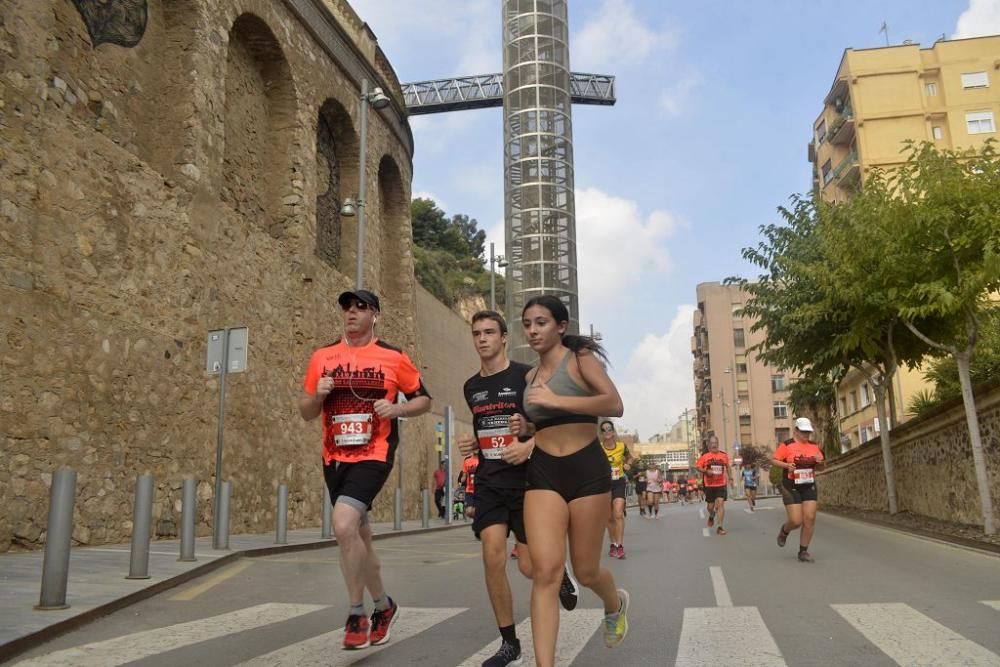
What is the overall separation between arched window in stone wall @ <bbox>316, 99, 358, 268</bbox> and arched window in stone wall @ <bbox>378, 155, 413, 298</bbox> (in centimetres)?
397

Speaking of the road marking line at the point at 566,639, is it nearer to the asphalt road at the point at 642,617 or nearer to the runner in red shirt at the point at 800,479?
the asphalt road at the point at 642,617

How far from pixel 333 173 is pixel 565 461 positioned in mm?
20310

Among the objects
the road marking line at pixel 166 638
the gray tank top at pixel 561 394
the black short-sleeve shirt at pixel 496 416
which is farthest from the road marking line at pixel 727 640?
the road marking line at pixel 166 638

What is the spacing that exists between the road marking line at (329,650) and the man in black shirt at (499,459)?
2.65 feet

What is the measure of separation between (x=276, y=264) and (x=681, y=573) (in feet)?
39.2

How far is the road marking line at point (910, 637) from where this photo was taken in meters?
4.59

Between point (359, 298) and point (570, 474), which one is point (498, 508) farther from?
point (359, 298)

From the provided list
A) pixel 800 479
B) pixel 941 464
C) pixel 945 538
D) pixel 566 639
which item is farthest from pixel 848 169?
pixel 566 639

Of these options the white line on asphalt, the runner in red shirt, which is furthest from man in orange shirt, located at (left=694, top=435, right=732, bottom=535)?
the white line on asphalt

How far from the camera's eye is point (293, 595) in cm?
777

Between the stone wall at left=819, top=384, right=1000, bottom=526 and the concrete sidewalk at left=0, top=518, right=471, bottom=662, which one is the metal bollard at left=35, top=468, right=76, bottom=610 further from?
the stone wall at left=819, top=384, right=1000, bottom=526

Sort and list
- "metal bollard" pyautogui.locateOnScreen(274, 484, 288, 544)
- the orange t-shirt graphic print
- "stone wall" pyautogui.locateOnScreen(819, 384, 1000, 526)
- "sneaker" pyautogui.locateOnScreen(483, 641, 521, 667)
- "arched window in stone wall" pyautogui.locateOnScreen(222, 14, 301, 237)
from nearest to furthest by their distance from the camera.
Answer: "sneaker" pyautogui.locateOnScreen(483, 641, 521, 667), the orange t-shirt graphic print, "metal bollard" pyautogui.locateOnScreen(274, 484, 288, 544), "stone wall" pyautogui.locateOnScreen(819, 384, 1000, 526), "arched window in stone wall" pyautogui.locateOnScreen(222, 14, 301, 237)

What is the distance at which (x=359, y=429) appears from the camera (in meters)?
5.15

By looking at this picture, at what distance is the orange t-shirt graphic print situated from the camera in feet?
16.9
